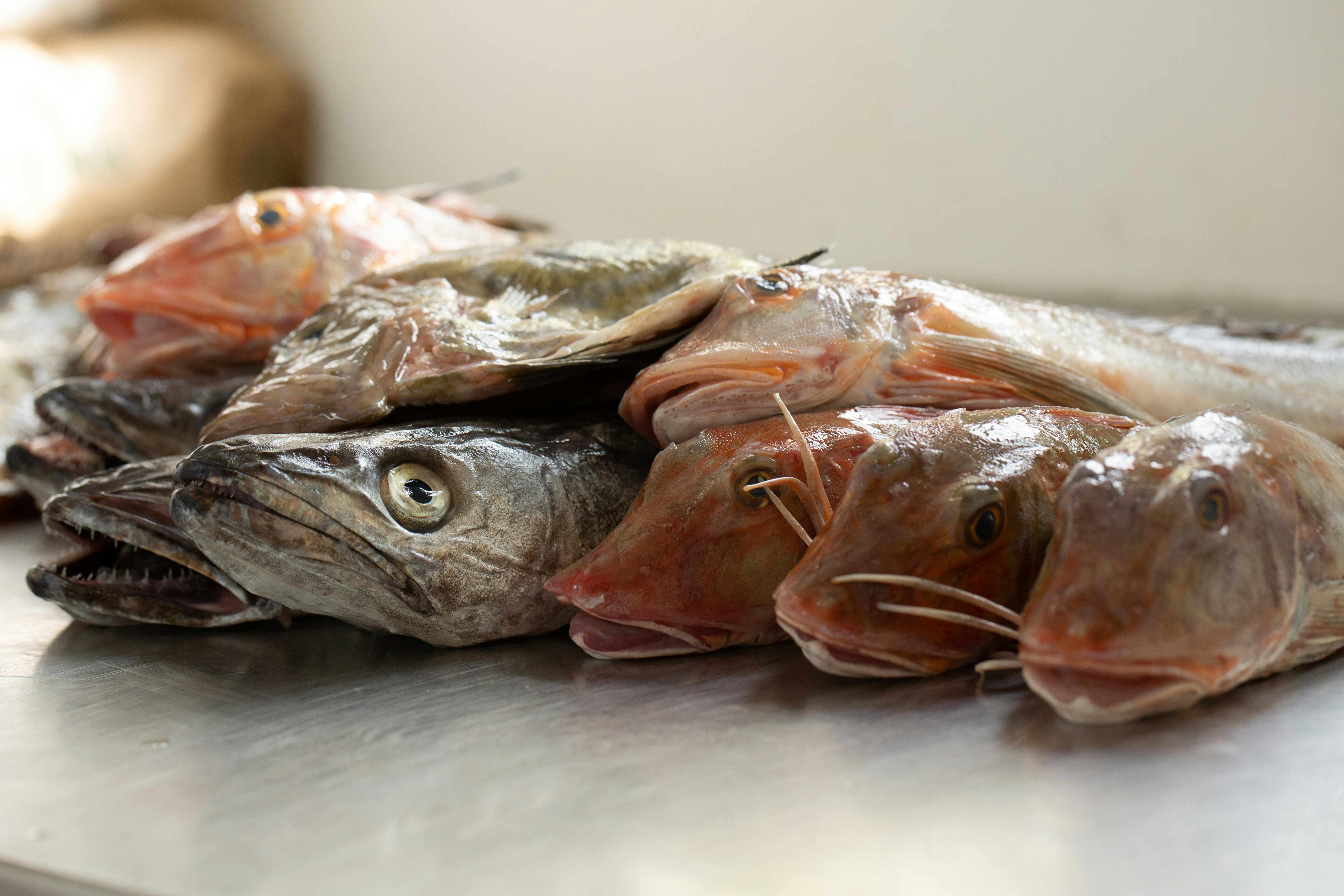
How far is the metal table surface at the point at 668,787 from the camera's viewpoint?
92 centimetres

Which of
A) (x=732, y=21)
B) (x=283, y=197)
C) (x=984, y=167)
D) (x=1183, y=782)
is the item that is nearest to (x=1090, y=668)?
(x=1183, y=782)

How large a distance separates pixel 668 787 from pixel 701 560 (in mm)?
389

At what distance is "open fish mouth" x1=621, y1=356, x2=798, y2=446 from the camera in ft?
5.16

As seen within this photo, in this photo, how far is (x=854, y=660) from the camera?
1.26 metres

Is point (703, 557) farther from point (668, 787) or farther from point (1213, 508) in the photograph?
point (1213, 508)

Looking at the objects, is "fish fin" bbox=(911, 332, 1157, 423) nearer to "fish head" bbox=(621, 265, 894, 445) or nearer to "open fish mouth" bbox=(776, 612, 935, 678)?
"fish head" bbox=(621, 265, 894, 445)

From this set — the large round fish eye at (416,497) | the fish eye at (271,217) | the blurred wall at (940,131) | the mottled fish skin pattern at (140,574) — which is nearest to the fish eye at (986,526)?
the large round fish eye at (416,497)

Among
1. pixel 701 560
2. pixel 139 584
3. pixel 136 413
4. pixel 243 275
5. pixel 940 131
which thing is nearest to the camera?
pixel 701 560

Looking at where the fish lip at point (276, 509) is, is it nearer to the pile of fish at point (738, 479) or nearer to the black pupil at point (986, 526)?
the pile of fish at point (738, 479)

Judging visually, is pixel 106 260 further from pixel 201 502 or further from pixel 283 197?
pixel 201 502

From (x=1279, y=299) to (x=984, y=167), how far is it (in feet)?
3.22

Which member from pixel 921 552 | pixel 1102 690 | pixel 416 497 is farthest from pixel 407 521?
pixel 1102 690

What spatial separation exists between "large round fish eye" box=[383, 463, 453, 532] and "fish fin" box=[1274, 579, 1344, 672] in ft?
3.32

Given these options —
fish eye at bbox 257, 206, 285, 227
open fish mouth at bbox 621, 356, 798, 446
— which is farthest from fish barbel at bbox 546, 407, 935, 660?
fish eye at bbox 257, 206, 285, 227
